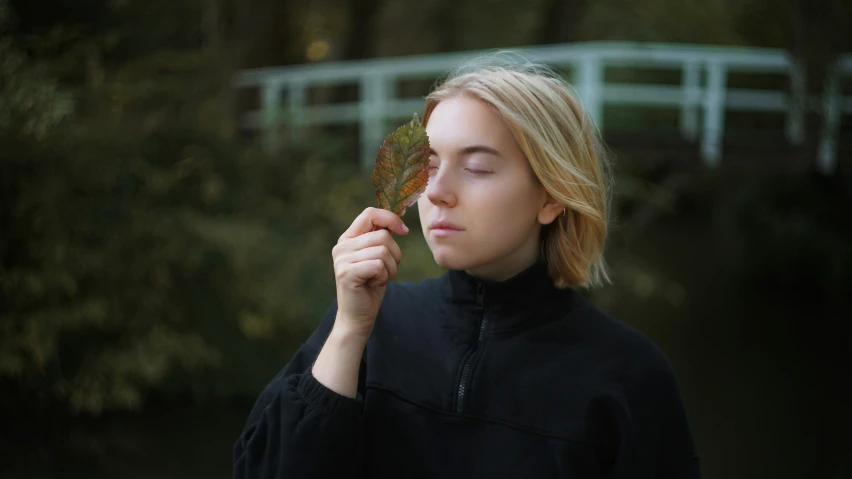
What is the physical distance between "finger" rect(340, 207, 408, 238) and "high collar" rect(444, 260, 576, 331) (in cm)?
27

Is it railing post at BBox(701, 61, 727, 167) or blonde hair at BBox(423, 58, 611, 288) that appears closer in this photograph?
blonde hair at BBox(423, 58, 611, 288)

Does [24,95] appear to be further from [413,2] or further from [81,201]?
[413,2]

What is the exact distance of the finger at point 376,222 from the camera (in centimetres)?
135

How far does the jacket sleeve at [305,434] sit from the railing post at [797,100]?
7.34 meters

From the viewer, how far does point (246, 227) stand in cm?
582

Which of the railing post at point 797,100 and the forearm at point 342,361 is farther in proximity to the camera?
the railing post at point 797,100

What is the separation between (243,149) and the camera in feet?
21.1

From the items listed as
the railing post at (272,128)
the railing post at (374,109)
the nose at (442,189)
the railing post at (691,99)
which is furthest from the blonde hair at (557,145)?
the railing post at (691,99)

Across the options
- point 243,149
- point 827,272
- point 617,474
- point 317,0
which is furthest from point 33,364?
point 827,272

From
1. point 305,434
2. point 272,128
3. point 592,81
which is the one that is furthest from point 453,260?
point 592,81

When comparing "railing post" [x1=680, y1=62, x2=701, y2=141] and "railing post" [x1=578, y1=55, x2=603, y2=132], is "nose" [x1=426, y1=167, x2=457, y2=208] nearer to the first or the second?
"railing post" [x1=578, y1=55, x2=603, y2=132]

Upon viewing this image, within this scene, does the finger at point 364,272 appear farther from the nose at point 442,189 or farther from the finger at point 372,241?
the nose at point 442,189

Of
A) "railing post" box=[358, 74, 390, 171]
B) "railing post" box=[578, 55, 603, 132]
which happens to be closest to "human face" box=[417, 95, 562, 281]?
"railing post" box=[578, 55, 603, 132]

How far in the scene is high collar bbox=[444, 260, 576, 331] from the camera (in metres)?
1.54
